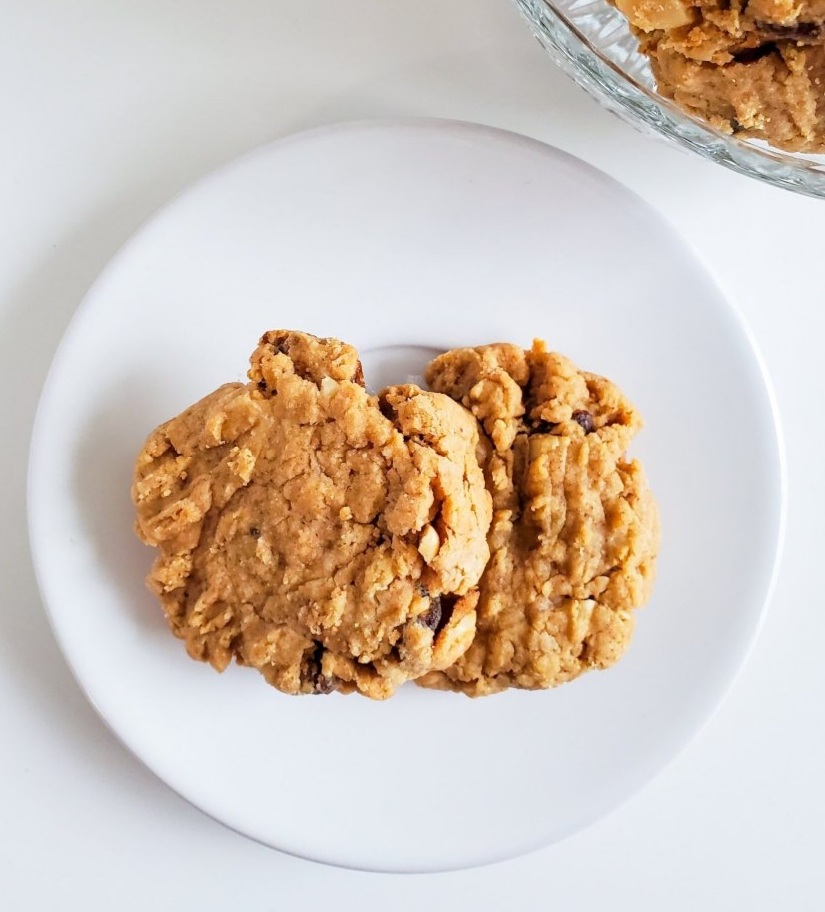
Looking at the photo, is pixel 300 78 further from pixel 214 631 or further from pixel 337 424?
pixel 214 631

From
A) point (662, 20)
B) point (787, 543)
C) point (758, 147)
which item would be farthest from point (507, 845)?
point (662, 20)

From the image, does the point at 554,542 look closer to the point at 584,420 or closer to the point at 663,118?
the point at 584,420

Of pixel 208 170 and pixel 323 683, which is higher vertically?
pixel 208 170

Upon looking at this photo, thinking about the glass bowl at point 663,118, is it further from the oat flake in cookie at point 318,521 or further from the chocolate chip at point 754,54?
the oat flake in cookie at point 318,521

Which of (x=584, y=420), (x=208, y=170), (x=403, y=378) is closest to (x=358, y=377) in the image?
(x=403, y=378)

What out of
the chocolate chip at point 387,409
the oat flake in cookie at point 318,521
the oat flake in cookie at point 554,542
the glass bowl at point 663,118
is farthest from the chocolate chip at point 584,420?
the glass bowl at point 663,118

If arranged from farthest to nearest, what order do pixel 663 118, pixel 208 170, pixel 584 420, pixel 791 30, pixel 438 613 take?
pixel 208 170
pixel 584 420
pixel 438 613
pixel 663 118
pixel 791 30

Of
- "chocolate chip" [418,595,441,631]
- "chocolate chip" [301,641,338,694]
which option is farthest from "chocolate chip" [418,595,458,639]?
"chocolate chip" [301,641,338,694]

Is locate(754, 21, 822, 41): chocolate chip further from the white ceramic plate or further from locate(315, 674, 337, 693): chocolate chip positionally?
locate(315, 674, 337, 693): chocolate chip
